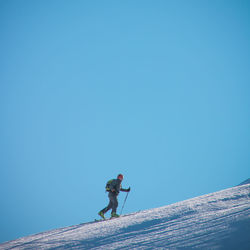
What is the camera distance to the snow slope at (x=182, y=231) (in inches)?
167

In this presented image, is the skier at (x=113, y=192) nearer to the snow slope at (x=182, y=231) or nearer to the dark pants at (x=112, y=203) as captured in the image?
the dark pants at (x=112, y=203)

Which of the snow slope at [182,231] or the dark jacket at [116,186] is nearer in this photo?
the snow slope at [182,231]

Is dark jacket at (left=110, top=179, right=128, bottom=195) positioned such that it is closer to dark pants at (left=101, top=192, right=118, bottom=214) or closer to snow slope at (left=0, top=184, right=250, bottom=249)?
dark pants at (left=101, top=192, right=118, bottom=214)

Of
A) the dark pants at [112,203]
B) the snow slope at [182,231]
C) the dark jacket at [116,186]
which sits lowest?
the snow slope at [182,231]

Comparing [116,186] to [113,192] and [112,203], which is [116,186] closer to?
[113,192]

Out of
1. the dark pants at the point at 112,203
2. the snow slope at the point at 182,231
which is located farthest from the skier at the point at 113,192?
the snow slope at the point at 182,231

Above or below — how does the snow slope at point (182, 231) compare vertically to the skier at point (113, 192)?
below

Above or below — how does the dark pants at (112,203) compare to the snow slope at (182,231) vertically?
above

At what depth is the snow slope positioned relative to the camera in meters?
4.25

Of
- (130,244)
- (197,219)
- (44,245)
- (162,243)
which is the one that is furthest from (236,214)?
(44,245)

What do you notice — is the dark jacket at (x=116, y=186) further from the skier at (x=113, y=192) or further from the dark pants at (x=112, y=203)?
the dark pants at (x=112, y=203)

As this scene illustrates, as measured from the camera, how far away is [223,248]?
384 cm

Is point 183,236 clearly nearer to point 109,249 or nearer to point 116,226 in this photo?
point 109,249

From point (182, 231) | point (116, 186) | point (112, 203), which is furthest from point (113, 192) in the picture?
point (182, 231)
